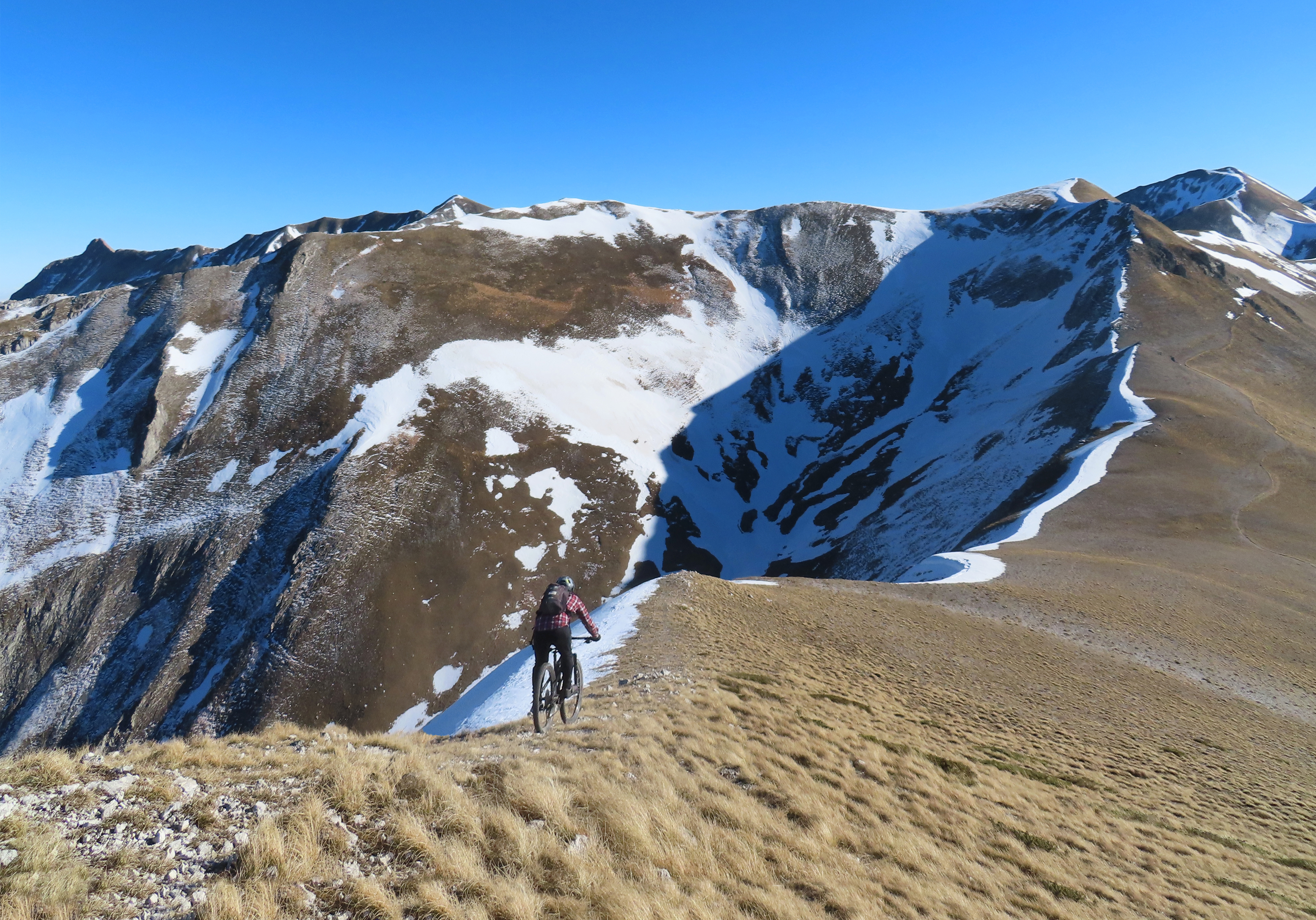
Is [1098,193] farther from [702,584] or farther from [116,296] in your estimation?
[116,296]

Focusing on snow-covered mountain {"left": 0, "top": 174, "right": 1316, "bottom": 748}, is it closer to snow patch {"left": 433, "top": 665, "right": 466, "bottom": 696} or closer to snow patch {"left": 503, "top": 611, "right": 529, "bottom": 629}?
snow patch {"left": 433, "top": 665, "right": 466, "bottom": 696}

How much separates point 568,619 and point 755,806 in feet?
16.2

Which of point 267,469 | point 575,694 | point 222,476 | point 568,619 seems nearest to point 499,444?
point 267,469

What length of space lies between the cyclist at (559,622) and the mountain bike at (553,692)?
0.45ft

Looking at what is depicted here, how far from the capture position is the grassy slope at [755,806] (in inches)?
213

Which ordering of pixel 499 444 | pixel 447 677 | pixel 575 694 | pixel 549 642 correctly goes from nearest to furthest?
pixel 549 642 → pixel 575 694 → pixel 447 677 → pixel 499 444

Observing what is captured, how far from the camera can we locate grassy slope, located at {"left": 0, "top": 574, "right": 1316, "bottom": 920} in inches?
213

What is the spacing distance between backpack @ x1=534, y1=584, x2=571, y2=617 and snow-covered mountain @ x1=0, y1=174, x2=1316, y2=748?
2892 centimetres

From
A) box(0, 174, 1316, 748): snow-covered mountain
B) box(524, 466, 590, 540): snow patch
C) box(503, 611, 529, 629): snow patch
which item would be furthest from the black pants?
box(524, 466, 590, 540): snow patch

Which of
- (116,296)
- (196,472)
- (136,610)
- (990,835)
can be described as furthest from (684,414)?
(116,296)

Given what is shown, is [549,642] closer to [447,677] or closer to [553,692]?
[553,692]

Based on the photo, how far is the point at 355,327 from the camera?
252 ft

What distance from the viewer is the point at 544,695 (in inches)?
475

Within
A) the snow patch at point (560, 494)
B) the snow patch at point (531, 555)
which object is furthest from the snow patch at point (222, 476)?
the snow patch at point (531, 555)
